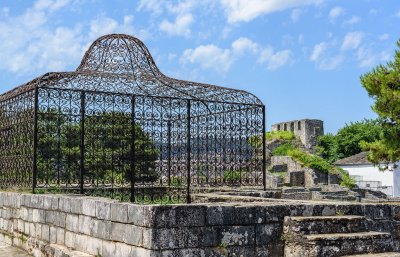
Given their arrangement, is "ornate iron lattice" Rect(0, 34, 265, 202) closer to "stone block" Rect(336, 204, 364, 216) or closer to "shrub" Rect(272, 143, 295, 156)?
"stone block" Rect(336, 204, 364, 216)

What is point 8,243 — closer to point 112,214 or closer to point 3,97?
point 3,97

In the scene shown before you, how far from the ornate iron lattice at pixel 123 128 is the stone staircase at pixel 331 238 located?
13.4 feet

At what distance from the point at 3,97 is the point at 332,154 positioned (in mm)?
52511

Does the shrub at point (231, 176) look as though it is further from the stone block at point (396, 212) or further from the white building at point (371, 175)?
the white building at point (371, 175)

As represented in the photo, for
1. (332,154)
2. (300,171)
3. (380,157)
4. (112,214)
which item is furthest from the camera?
(332,154)

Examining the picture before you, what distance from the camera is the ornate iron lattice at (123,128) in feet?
39.1

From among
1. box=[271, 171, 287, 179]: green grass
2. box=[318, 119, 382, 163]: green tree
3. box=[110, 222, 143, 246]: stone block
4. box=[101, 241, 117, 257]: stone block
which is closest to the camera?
box=[110, 222, 143, 246]: stone block

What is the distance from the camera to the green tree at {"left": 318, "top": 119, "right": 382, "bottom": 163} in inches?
2442

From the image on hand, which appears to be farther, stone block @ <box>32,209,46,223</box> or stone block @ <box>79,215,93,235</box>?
stone block @ <box>32,209,46,223</box>

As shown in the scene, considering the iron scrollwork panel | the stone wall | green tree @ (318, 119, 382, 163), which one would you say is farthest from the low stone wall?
green tree @ (318, 119, 382, 163)

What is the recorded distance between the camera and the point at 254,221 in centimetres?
732

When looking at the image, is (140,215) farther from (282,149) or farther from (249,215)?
(282,149)

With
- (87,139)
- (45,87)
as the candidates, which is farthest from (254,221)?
(87,139)

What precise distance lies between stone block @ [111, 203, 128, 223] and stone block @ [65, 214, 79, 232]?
1.34m
